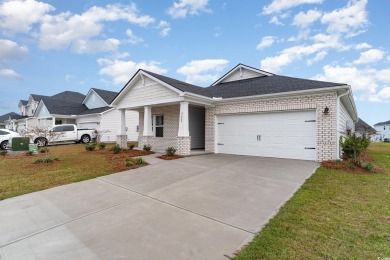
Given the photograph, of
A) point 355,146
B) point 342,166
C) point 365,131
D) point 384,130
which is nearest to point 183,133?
point 342,166

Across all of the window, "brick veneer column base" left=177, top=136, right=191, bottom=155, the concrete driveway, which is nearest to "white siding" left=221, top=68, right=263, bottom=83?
the window

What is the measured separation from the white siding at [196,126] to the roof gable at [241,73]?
3290 mm

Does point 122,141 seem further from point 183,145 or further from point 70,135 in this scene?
point 70,135

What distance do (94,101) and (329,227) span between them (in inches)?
1085

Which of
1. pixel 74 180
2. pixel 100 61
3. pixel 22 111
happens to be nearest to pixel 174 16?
pixel 100 61

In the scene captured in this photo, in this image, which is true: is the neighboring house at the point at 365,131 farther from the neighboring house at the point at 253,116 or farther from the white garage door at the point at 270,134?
the white garage door at the point at 270,134

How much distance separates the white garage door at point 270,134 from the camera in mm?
9094

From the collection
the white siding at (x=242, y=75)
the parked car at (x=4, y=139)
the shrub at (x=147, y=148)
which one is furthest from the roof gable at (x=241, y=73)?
the parked car at (x=4, y=139)

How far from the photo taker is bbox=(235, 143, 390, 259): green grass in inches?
101

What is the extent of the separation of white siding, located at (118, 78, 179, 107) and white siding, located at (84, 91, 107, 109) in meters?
12.1

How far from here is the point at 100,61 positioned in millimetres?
20328

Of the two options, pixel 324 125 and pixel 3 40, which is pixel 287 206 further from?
pixel 3 40

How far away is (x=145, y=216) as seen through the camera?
379cm

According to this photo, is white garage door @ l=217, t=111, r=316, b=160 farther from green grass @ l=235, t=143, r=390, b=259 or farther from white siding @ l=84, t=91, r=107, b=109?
white siding @ l=84, t=91, r=107, b=109
